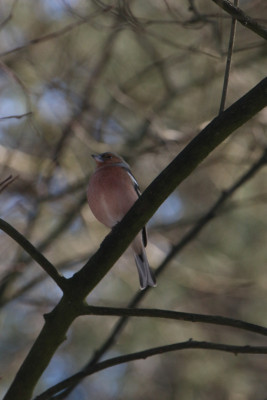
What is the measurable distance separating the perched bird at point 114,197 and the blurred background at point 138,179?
1.87 feet

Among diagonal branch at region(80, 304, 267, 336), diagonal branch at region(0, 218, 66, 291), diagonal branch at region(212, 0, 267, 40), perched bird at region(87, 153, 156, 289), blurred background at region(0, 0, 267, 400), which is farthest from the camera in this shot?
blurred background at region(0, 0, 267, 400)

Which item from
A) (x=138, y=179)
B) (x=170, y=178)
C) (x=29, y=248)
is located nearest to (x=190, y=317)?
(x=170, y=178)

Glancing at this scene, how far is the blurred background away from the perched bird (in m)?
0.57

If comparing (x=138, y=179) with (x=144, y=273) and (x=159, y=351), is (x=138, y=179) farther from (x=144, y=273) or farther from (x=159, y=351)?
(x=159, y=351)

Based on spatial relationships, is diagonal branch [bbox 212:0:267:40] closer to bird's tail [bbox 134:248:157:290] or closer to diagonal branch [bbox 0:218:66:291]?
diagonal branch [bbox 0:218:66:291]

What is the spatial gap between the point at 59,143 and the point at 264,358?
4236 millimetres

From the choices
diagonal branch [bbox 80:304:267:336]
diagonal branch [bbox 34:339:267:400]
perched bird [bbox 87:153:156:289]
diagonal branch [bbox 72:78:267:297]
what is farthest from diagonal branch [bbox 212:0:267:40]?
perched bird [bbox 87:153:156:289]

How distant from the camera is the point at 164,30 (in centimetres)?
693

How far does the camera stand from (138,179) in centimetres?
691

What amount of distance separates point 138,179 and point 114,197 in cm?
158

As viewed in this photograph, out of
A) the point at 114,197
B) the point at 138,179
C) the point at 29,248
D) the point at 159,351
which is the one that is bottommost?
the point at 159,351

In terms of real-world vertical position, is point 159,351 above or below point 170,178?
below

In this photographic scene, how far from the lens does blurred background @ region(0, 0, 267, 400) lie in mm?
6176

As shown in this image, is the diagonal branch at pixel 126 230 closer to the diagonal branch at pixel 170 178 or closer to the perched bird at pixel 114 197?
the diagonal branch at pixel 170 178
